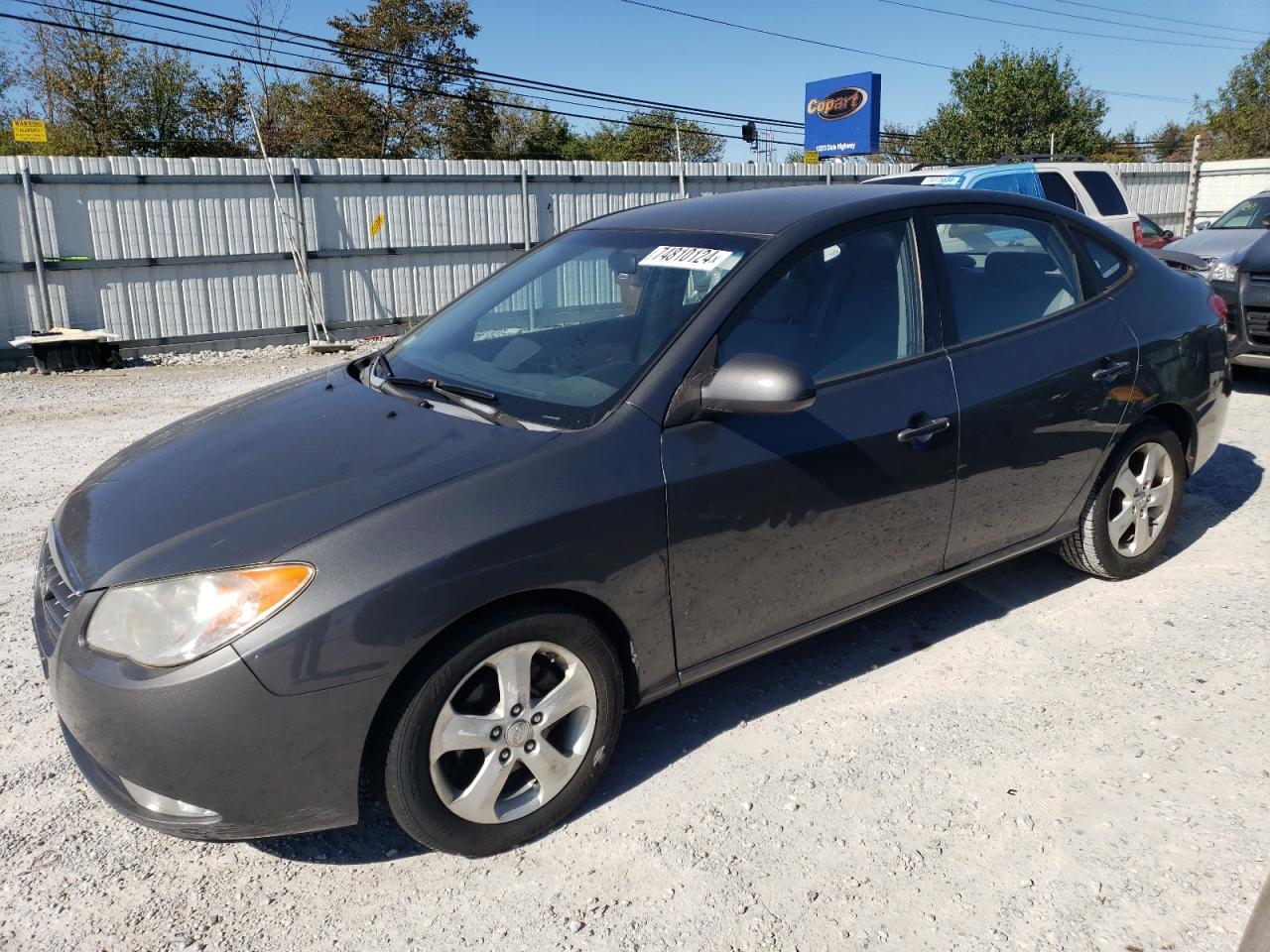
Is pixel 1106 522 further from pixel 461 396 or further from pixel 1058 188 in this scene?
pixel 1058 188

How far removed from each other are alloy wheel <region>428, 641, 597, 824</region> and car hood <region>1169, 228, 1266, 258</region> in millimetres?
10216

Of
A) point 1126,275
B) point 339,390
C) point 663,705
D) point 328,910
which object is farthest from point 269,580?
point 1126,275

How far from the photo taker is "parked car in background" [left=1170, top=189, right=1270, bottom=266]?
10.8 meters

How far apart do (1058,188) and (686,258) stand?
9788 millimetres

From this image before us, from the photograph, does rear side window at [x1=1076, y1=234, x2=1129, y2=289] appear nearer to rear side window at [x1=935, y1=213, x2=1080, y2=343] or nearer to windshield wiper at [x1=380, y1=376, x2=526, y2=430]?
rear side window at [x1=935, y1=213, x2=1080, y2=343]

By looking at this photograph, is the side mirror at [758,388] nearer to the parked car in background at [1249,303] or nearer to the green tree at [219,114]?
the parked car in background at [1249,303]

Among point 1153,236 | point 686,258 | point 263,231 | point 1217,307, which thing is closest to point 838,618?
point 686,258

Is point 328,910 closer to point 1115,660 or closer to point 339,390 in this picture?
point 339,390

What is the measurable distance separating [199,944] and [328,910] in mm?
304

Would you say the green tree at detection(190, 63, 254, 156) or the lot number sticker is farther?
the green tree at detection(190, 63, 254, 156)

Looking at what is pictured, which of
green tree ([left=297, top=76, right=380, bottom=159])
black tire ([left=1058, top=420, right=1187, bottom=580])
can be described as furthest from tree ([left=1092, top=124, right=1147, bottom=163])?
black tire ([left=1058, top=420, right=1187, bottom=580])

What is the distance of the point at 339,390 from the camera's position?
140 inches

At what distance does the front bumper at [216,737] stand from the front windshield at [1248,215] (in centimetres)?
1233

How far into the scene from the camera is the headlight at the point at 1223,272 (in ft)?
26.9
